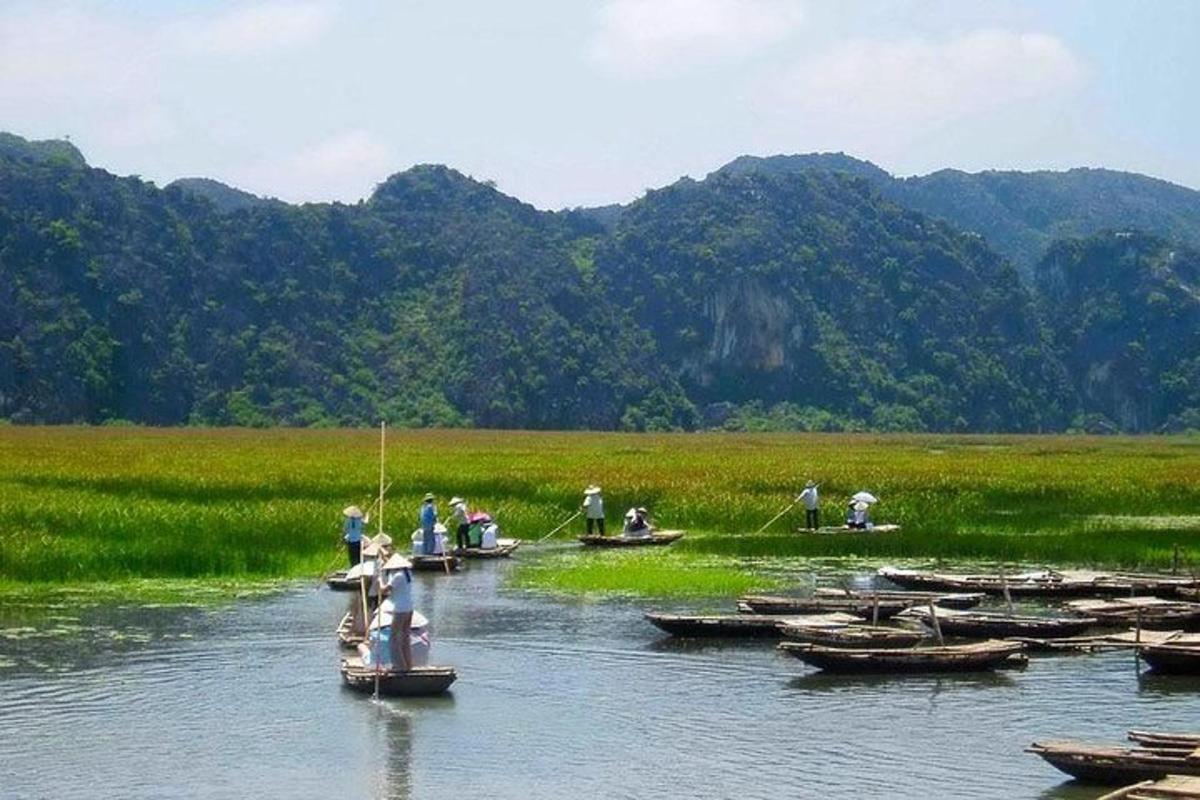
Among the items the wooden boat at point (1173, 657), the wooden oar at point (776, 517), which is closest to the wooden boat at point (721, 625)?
the wooden boat at point (1173, 657)

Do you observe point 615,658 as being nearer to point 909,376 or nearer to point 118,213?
point 118,213

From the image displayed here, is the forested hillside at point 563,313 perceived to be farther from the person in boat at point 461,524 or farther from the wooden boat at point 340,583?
the wooden boat at point 340,583

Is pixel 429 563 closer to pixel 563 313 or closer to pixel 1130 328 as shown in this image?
pixel 563 313

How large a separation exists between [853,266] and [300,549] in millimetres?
157314

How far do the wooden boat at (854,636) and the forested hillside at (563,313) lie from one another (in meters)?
110

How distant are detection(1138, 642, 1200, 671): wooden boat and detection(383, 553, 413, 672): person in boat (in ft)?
27.6

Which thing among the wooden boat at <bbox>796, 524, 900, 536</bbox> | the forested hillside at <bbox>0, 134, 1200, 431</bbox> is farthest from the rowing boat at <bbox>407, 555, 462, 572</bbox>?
the forested hillside at <bbox>0, 134, 1200, 431</bbox>

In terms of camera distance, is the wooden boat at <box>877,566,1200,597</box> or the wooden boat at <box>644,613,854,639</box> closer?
the wooden boat at <box>644,613,854,639</box>

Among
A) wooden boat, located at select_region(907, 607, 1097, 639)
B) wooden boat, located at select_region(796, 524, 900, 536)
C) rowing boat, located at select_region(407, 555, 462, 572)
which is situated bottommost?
wooden boat, located at select_region(907, 607, 1097, 639)

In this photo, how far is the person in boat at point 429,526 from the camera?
3008 cm

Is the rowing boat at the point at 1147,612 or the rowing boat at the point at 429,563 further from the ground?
the rowing boat at the point at 429,563

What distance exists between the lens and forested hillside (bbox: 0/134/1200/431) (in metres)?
136

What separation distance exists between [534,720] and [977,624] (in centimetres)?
723

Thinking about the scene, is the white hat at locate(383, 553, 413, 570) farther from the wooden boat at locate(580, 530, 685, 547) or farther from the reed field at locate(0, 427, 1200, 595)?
the wooden boat at locate(580, 530, 685, 547)
